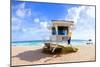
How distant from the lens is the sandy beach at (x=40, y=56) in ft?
7.13

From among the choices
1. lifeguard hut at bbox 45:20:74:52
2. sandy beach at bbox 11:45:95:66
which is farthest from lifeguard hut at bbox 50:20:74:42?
sandy beach at bbox 11:45:95:66

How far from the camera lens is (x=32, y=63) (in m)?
2.24

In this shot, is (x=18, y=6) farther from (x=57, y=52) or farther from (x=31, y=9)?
(x=57, y=52)

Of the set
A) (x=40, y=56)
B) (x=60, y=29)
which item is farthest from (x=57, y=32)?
(x=40, y=56)

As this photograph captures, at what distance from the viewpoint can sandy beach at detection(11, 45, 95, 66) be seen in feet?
7.13

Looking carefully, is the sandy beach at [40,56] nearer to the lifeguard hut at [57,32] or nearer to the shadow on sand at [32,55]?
the shadow on sand at [32,55]

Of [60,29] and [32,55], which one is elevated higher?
[60,29]

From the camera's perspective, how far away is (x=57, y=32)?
233cm

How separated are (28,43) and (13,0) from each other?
18.8 inches

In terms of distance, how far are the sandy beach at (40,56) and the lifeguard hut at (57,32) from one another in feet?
0.37

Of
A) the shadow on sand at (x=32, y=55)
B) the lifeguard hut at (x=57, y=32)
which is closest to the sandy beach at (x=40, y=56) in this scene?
the shadow on sand at (x=32, y=55)

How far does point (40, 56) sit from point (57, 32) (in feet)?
1.08

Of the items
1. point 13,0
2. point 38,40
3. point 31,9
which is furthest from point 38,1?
point 38,40

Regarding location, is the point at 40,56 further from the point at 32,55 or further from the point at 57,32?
the point at 57,32
